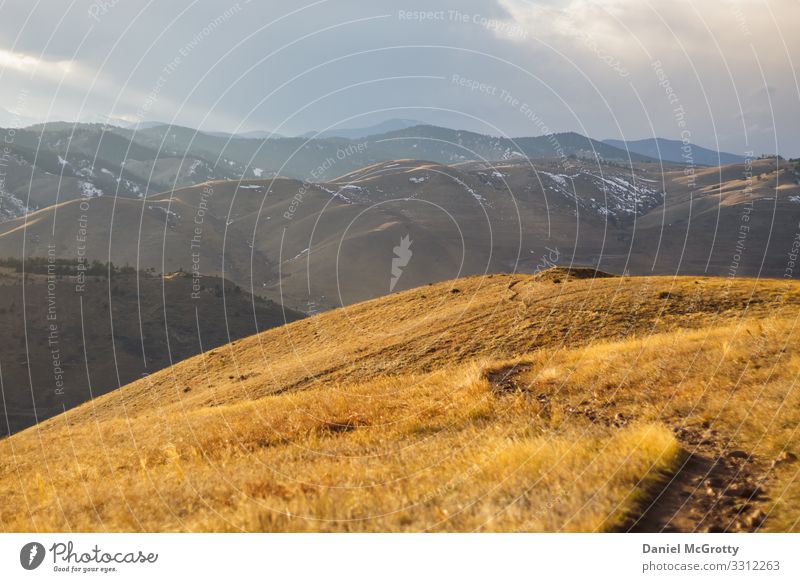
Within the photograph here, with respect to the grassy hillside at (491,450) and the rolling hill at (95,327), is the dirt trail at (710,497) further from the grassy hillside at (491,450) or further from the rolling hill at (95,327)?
the rolling hill at (95,327)

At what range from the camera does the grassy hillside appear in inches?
262

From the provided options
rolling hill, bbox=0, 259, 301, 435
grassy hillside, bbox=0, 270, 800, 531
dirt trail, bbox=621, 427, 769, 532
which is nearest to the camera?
dirt trail, bbox=621, 427, 769, 532

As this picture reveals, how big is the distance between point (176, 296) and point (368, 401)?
7652cm

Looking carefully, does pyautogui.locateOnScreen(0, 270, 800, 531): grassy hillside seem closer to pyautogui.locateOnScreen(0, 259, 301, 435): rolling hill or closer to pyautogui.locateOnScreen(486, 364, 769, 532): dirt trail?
pyautogui.locateOnScreen(486, 364, 769, 532): dirt trail

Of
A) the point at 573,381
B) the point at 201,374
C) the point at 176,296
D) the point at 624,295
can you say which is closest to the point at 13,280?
the point at 176,296

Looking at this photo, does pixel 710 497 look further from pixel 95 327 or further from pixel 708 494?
pixel 95 327

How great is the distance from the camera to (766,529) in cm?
635

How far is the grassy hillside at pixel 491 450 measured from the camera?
21.8 feet

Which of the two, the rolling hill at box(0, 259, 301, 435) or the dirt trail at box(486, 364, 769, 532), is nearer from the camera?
the dirt trail at box(486, 364, 769, 532)

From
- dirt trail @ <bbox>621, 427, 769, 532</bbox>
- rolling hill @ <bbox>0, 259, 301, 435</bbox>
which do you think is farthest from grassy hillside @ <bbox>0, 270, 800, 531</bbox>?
rolling hill @ <bbox>0, 259, 301, 435</bbox>

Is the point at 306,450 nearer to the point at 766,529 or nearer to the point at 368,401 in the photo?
the point at 368,401

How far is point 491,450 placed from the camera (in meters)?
8.35

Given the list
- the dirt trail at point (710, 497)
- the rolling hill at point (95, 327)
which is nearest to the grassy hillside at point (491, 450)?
the dirt trail at point (710, 497)

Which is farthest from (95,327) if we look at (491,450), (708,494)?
(708,494)
